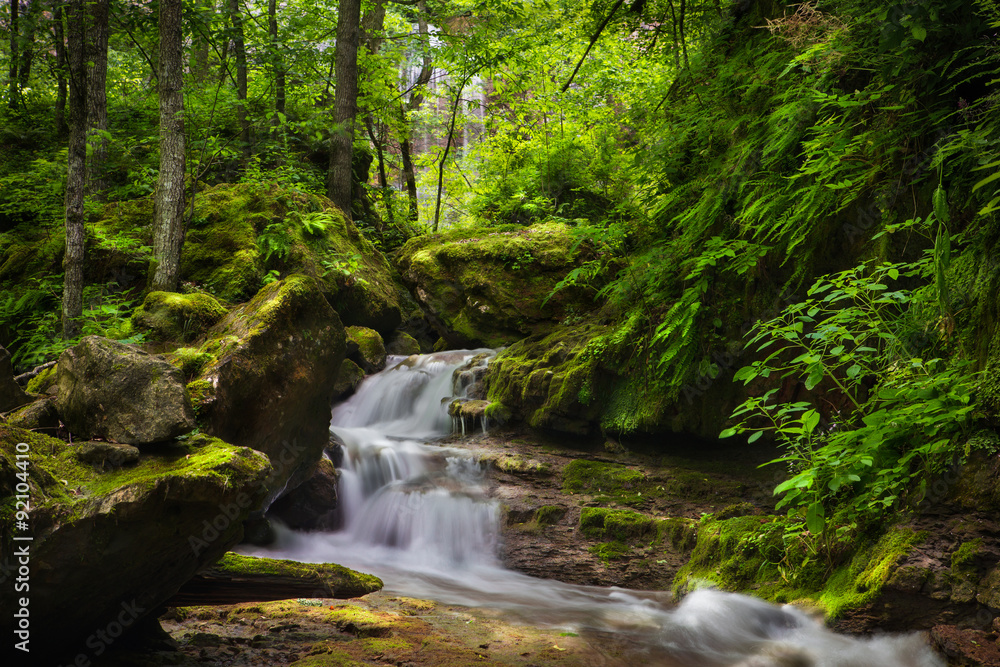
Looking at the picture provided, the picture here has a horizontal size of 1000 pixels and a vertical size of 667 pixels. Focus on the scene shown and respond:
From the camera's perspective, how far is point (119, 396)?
336 cm

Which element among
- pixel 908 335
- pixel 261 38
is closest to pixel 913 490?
pixel 908 335

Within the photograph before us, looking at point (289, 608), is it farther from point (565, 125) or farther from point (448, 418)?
point (565, 125)

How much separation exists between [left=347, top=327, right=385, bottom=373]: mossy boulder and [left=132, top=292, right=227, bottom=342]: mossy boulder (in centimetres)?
391

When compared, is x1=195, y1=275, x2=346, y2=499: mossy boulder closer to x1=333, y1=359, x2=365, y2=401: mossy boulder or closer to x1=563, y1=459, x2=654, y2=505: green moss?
x1=563, y1=459, x2=654, y2=505: green moss

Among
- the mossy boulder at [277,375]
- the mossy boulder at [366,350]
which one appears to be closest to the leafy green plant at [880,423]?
the mossy boulder at [277,375]

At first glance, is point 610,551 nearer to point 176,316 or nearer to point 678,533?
point 678,533

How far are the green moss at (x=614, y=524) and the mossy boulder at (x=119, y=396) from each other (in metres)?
4.33

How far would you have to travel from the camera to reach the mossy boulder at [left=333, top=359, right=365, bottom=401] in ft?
33.4

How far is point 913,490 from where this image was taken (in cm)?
368

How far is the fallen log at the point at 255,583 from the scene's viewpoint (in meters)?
3.86

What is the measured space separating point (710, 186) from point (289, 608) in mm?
5807

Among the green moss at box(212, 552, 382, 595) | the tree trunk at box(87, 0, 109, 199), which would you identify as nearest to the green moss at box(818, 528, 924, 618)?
the green moss at box(212, 552, 382, 595)

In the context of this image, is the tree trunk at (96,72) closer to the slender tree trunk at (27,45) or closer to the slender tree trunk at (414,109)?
the slender tree trunk at (27,45)

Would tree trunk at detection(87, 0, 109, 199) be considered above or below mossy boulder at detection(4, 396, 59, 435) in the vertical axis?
above
